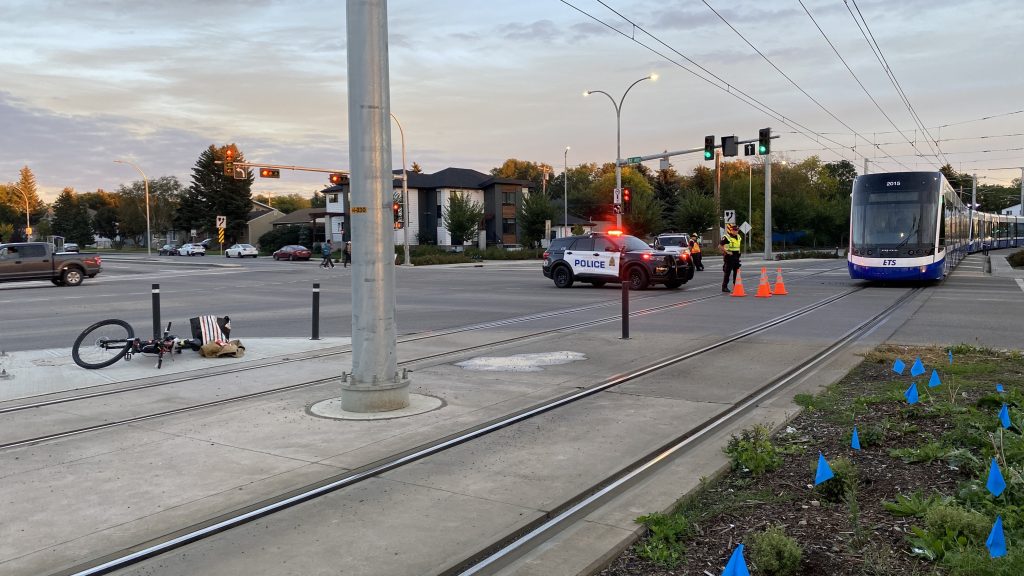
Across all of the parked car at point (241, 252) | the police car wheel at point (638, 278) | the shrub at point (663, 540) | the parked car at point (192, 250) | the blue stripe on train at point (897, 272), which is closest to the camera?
the shrub at point (663, 540)

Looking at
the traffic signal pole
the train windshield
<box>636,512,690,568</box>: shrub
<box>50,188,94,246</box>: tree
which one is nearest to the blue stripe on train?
the train windshield

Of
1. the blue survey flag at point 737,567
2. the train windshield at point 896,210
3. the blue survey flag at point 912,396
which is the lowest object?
the blue survey flag at point 737,567

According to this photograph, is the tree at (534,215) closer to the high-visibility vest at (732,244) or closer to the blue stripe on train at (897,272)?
the blue stripe on train at (897,272)

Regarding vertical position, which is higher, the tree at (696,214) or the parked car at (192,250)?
the tree at (696,214)

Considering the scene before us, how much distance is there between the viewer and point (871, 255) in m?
22.0

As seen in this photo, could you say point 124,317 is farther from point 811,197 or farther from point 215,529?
point 811,197

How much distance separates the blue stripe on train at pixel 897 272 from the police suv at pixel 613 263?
4848 mm

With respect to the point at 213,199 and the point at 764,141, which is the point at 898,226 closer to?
the point at 764,141

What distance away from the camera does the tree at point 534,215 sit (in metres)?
61.4

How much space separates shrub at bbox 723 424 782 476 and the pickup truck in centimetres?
3006

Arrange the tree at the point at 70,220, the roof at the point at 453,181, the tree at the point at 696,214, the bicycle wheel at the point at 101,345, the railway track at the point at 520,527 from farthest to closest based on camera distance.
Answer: the tree at the point at 70,220 → the roof at the point at 453,181 → the tree at the point at 696,214 → the bicycle wheel at the point at 101,345 → the railway track at the point at 520,527

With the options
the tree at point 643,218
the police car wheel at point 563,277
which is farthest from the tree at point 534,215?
the police car wheel at point 563,277

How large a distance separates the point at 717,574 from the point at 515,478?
5.84ft

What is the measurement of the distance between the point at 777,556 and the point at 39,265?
31631 millimetres
